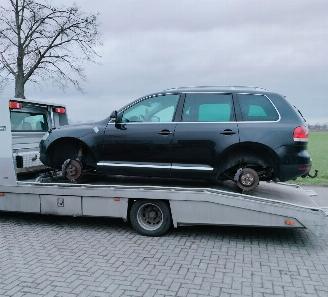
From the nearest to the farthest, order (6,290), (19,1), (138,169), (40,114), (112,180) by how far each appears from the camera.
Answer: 1. (6,290)
2. (138,169)
3. (112,180)
4. (40,114)
5. (19,1)

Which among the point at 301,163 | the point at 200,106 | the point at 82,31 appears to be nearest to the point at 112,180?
the point at 200,106

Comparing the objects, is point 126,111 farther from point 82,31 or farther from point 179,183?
point 82,31

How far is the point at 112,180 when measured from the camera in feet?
24.9

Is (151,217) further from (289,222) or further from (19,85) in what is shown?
(19,85)

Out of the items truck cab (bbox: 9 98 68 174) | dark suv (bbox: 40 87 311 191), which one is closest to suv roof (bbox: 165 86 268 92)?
dark suv (bbox: 40 87 311 191)

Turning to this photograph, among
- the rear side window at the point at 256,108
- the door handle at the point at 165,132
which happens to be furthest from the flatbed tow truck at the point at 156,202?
the rear side window at the point at 256,108

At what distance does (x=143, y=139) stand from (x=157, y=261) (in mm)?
2092

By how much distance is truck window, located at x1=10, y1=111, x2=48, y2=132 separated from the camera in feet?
25.6

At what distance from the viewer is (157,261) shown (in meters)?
5.59

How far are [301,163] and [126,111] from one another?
2.88m

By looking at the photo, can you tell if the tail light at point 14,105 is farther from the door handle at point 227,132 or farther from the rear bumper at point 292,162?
the rear bumper at point 292,162

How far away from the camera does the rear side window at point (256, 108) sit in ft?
21.6

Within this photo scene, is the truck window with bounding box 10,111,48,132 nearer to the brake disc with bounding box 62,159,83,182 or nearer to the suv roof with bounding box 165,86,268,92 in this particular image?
the brake disc with bounding box 62,159,83,182

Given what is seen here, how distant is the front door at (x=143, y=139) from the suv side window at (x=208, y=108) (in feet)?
0.75
